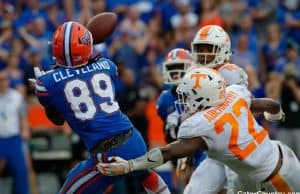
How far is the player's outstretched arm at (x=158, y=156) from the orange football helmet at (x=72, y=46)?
93cm

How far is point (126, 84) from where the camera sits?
10.8 m

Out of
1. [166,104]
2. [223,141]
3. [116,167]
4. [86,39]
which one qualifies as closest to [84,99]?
[86,39]

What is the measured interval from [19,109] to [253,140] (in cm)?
523

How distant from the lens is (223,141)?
18.9 ft

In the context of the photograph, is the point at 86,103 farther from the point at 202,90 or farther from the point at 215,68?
the point at 215,68

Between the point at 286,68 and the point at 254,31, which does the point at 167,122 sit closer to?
the point at 286,68

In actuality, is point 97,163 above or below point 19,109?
above

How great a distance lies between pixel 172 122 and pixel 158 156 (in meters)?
1.58

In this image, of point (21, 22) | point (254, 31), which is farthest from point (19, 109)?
point (254, 31)

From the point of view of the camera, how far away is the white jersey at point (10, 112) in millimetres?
10328

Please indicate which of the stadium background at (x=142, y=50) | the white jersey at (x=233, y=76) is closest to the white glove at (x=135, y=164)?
the white jersey at (x=233, y=76)

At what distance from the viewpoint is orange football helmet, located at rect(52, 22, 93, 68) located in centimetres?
619

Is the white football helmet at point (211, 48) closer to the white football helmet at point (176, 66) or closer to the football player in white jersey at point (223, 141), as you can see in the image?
the white football helmet at point (176, 66)

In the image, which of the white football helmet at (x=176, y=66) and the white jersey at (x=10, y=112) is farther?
the white jersey at (x=10, y=112)
